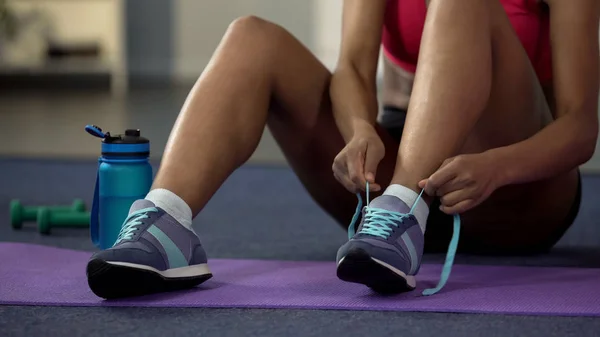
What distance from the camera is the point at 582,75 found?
4.08ft

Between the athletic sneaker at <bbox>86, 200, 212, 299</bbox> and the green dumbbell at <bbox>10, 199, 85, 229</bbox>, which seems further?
the green dumbbell at <bbox>10, 199, 85, 229</bbox>

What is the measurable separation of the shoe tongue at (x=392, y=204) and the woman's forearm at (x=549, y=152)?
0.14 metres

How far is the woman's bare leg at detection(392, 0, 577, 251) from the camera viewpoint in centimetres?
113

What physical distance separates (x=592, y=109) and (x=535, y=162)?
0.47ft

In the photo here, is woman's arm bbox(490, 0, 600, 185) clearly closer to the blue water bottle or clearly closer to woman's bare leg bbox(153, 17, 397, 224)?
woman's bare leg bbox(153, 17, 397, 224)

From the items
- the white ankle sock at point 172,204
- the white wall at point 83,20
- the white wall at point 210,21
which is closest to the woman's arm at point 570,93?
the white ankle sock at point 172,204

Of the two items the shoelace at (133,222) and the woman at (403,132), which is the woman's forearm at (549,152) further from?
the shoelace at (133,222)

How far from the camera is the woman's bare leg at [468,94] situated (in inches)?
44.4

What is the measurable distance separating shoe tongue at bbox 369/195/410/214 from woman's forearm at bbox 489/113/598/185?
142 mm

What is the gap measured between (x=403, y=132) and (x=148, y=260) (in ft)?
1.18

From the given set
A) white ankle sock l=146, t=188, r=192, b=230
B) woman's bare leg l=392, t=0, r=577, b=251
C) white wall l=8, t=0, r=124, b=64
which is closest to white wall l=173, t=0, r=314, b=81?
white wall l=8, t=0, r=124, b=64

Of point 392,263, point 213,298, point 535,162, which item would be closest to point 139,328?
point 213,298

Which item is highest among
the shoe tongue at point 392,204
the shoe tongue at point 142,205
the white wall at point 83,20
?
the shoe tongue at point 392,204

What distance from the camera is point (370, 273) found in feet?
3.49
